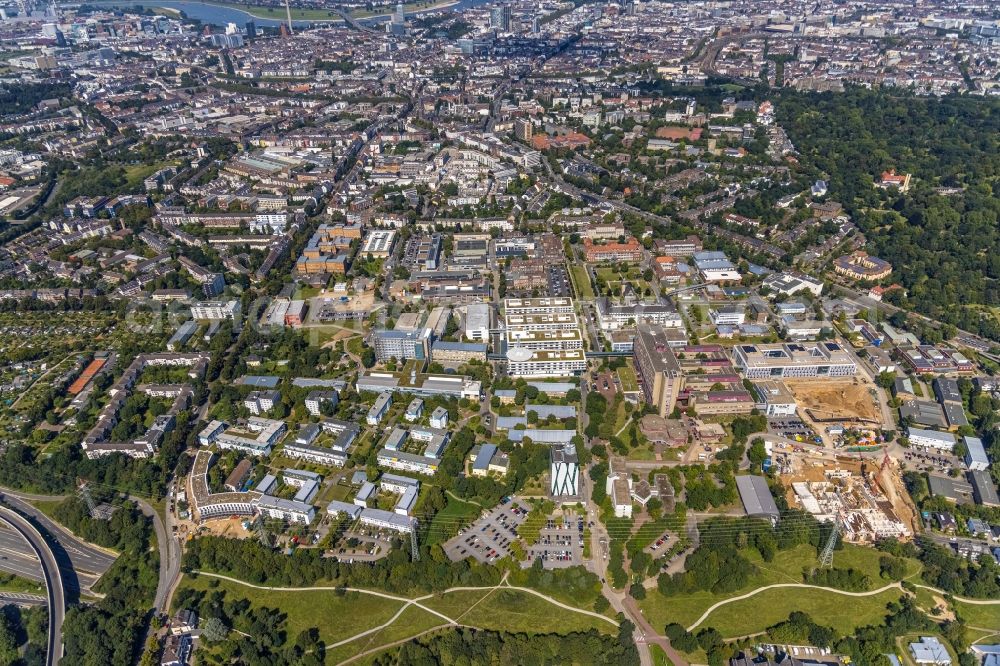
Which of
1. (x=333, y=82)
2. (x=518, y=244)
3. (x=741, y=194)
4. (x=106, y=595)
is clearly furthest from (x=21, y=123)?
(x=741, y=194)

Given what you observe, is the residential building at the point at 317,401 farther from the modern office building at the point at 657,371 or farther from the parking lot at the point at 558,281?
the parking lot at the point at 558,281

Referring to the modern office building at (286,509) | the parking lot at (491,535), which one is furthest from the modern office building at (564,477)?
the modern office building at (286,509)

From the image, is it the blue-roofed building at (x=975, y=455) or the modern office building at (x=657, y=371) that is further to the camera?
the modern office building at (x=657, y=371)

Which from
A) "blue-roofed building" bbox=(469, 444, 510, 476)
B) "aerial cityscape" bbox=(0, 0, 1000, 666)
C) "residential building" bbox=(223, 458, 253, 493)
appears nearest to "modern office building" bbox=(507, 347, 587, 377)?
"aerial cityscape" bbox=(0, 0, 1000, 666)

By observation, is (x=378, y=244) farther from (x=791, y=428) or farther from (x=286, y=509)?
(x=791, y=428)

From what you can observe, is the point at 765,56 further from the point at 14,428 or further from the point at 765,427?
the point at 14,428

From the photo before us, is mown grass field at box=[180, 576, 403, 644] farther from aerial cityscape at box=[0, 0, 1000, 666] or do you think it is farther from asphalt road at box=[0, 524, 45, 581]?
asphalt road at box=[0, 524, 45, 581]
